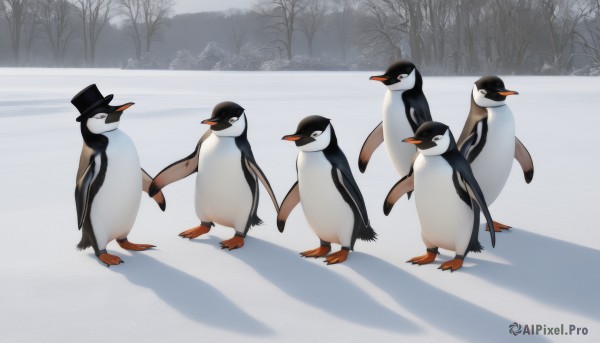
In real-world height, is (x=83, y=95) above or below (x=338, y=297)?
above

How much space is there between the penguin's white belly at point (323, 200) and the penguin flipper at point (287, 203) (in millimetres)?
111

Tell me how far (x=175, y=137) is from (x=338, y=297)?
4.80 metres

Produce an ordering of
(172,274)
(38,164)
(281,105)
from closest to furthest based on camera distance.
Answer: (172,274), (38,164), (281,105)

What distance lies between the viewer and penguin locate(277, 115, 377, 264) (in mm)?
2912

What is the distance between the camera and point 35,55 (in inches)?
2040

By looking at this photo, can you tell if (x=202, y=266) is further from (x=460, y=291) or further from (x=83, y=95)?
(x=460, y=291)

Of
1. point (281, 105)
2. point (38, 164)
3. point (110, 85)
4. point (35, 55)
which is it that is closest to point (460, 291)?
point (38, 164)

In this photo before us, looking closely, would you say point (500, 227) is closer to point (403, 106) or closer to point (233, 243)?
point (403, 106)

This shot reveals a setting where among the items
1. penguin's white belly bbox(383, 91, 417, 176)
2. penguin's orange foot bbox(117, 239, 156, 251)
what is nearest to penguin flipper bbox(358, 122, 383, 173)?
penguin's white belly bbox(383, 91, 417, 176)

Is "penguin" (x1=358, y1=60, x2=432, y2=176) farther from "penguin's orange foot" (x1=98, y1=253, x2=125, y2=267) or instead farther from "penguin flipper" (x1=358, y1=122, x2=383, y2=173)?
"penguin's orange foot" (x1=98, y1=253, x2=125, y2=267)

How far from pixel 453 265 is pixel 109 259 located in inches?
59.9

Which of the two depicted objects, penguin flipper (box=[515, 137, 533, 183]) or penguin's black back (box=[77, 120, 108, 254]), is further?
penguin flipper (box=[515, 137, 533, 183])

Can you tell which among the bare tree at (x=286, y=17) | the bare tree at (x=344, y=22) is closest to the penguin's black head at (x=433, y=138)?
the bare tree at (x=286, y=17)

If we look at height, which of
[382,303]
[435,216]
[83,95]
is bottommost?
[382,303]
